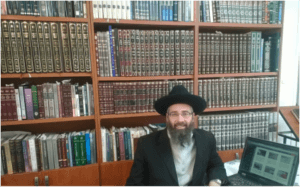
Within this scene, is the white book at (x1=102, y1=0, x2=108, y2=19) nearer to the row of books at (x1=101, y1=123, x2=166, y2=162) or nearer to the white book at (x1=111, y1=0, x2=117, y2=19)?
the white book at (x1=111, y1=0, x2=117, y2=19)

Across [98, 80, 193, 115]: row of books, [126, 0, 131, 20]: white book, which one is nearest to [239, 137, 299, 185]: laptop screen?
[98, 80, 193, 115]: row of books

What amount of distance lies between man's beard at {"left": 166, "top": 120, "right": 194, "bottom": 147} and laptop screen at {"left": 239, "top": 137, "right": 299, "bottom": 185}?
1.53 ft

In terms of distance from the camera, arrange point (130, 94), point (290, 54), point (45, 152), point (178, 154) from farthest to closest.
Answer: point (290, 54)
point (130, 94)
point (45, 152)
point (178, 154)

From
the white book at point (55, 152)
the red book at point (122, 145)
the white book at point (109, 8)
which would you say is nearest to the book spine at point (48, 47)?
the white book at point (109, 8)

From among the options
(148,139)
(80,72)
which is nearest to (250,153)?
(148,139)

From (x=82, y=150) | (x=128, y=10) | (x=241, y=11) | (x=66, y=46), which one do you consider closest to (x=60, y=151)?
(x=82, y=150)

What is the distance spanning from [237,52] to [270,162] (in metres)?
0.94

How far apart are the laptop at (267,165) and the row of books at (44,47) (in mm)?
1388

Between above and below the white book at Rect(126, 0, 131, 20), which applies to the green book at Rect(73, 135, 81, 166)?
below

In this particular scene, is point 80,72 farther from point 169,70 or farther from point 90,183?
point 90,183

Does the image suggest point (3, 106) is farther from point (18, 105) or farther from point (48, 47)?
point (48, 47)

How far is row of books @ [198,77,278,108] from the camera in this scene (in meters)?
1.60

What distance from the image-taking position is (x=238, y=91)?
64.6 inches

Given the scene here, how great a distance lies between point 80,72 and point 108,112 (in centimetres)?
40
